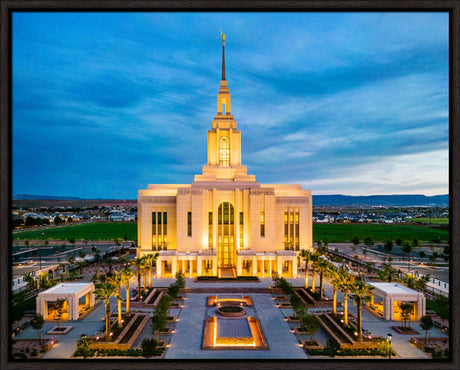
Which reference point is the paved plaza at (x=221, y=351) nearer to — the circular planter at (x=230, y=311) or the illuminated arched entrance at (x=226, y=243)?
the circular planter at (x=230, y=311)

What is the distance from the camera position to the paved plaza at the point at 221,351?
58.3 feet

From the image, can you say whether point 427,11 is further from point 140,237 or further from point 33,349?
point 140,237

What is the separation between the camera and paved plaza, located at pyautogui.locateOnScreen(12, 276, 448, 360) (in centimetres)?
1778

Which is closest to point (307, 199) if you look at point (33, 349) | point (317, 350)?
point (317, 350)

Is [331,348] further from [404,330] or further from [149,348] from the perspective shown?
[149,348]

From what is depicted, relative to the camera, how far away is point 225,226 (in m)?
41.3

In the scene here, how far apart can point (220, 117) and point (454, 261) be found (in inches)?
1735

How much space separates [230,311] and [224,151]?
Result: 28.7m

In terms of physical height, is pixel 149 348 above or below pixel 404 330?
above

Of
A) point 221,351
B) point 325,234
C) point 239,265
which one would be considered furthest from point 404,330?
point 325,234

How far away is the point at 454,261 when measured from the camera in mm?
6445

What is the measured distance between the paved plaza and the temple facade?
8652mm
